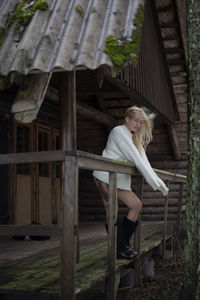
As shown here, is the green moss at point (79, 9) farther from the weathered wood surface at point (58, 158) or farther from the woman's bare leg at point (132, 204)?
the woman's bare leg at point (132, 204)

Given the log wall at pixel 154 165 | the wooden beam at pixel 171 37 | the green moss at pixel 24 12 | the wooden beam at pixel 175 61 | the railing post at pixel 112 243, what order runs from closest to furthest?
the railing post at pixel 112 243
the green moss at pixel 24 12
the wooden beam at pixel 171 37
the wooden beam at pixel 175 61
the log wall at pixel 154 165

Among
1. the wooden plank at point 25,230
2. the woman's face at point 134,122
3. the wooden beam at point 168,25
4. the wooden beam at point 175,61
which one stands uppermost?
the wooden beam at point 168,25

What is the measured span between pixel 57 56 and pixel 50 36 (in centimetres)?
49

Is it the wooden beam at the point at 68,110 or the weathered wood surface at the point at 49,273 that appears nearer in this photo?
the weathered wood surface at the point at 49,273

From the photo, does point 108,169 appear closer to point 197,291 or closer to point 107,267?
point 107,267

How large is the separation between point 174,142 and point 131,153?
8.39 m

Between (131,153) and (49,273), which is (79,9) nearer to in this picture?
(131,153)

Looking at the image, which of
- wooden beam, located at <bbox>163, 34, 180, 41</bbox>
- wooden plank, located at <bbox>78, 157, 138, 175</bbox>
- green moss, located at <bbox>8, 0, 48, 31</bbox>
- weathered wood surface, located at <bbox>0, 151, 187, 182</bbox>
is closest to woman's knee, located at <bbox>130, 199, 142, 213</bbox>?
wooden plank, located at <bbox>78, 157, 138, 175</bbox>

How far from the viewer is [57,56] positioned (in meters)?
4.58

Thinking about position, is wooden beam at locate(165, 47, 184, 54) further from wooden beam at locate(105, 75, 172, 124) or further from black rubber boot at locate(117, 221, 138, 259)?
black rubber boot at locate(117, 221, 138, 259)

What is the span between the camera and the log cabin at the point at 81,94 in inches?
184

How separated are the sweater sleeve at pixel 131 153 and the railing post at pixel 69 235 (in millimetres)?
1782

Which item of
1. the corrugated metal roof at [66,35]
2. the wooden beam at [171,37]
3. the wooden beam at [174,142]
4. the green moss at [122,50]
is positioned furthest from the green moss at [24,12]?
the wooden beam at [174,142]

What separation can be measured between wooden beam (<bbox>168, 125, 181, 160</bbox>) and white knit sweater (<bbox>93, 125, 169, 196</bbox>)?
25.9 ft
